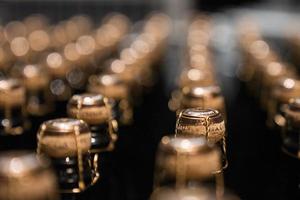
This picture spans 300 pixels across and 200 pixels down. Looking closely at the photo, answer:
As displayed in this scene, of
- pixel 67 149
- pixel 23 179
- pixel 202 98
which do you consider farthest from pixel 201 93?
pixel 23 179

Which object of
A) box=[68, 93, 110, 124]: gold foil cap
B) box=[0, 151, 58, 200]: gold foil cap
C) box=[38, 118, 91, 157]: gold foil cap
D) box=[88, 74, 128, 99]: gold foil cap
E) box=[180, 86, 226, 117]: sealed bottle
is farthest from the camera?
box=[88, 74, 128, 99]: gold foil cap

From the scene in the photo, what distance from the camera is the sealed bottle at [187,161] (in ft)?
2.08

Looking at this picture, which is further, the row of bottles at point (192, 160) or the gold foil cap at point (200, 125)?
the gold foil cap at point (200, 125)

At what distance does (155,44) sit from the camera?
7.32ft

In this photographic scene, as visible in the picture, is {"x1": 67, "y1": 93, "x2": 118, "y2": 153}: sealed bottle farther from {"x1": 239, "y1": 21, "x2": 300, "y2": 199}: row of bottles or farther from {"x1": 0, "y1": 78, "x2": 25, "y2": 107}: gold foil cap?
{"x1": 239, "y1": 21, "x2": 300, "y2": 199}: row of bottles

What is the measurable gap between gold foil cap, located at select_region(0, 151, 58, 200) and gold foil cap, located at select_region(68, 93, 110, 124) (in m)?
0.37

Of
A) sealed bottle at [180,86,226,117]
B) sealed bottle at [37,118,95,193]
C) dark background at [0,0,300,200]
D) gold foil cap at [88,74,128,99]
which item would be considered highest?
gold foil cap at [88,74,128,99]

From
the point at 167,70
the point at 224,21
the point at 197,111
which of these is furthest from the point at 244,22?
the point at 197,111

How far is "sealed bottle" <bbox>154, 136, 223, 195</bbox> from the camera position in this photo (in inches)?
25.0

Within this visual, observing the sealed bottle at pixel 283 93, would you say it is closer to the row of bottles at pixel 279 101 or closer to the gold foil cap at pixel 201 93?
the row of bottles at pixel 279 101

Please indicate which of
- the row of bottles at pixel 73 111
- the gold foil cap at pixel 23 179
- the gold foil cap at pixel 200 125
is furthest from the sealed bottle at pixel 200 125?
the gold foil cap at pixel 23 179

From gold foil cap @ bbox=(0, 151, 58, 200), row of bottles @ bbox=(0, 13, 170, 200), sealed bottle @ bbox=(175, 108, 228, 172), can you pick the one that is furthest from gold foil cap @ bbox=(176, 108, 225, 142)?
gold foil cap @ bbox=(0, 151, 58, 200)

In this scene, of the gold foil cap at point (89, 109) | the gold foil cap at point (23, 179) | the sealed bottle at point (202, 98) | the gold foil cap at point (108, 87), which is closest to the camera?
the gold foil cap at point (23, 179)

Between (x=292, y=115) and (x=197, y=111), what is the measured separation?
0.77 feet
